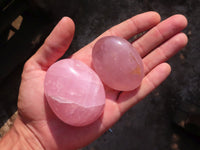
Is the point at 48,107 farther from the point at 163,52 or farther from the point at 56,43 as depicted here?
the point at 163,52

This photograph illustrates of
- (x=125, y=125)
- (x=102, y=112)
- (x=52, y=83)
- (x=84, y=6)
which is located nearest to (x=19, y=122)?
(x=52, y=83)

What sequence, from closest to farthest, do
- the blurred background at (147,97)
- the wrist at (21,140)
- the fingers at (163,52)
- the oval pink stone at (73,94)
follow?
the oval pink stone at (73,94) < the wrist at (21,140) < the fingers at (163,52) < the blurred background at (147,97)

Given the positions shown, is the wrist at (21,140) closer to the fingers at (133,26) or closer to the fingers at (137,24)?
the fingers at (133,26)

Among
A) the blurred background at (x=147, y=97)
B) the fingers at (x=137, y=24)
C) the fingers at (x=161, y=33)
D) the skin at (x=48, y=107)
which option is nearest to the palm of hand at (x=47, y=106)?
the skin at (x=48, y=107)

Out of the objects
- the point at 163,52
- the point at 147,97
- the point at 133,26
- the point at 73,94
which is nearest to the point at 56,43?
the point at 73,94

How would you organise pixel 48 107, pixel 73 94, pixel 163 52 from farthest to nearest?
pixel 163 52, pixel 48 107, pixel 73 94

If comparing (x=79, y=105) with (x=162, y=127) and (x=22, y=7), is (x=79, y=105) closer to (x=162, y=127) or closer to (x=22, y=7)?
(x=162, y=127)
